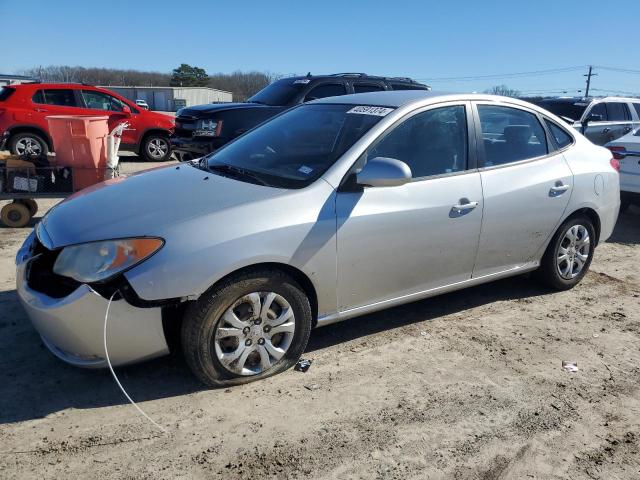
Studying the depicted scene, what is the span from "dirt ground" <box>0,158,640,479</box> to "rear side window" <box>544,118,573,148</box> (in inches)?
62.7

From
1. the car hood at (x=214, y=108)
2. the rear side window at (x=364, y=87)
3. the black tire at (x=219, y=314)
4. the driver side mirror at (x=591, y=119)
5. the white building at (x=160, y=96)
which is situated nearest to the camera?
the black tire at (x=219, y=314)

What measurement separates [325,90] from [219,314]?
6.93 m

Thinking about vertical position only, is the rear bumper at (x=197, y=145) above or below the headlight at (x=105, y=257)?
above

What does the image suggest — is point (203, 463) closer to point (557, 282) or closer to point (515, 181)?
point (515, 181)

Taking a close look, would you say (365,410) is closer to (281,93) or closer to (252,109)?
(252,109)

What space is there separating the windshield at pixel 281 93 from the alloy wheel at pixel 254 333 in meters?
6.45

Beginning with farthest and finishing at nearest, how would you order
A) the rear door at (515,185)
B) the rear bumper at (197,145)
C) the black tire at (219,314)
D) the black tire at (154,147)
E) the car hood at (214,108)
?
the black tire at (154,147)
the car hood at (214,108)
the rear bumper at (197,145)
the rear door at (515,185)
the black tire at (219,314)

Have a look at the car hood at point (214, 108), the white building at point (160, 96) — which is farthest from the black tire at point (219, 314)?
the white building at point (160, 96)

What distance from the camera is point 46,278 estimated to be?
304 cm

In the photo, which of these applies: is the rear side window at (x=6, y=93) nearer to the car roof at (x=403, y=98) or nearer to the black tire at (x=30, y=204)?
the black tire at (x=30, y=204)

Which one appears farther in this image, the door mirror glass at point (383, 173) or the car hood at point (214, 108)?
the car hood at point (214, 108)

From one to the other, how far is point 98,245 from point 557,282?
12.5 ft

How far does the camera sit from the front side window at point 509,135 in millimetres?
4160

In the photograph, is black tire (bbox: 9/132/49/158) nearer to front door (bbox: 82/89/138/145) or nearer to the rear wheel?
front door (bbox: 82/89/138/145)
